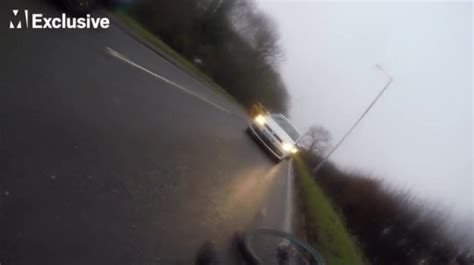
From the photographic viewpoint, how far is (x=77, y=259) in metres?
4.18

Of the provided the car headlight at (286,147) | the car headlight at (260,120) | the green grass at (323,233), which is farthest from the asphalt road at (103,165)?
the car headlight at (260,120)

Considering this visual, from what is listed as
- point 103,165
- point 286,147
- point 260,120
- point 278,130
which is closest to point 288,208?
point 286,147

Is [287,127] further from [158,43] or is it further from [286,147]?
[158,43]

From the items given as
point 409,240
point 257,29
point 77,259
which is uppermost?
point 257,29

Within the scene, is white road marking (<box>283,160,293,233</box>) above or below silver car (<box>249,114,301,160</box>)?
below

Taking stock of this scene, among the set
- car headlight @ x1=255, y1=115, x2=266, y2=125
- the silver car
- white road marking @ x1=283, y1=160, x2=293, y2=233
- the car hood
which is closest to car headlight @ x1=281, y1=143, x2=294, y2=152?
the silver car

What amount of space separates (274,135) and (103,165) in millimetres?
7792

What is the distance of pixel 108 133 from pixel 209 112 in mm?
5925

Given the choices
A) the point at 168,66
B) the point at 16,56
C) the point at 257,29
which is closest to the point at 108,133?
the point at 16,56

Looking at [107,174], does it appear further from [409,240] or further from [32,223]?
[409,240]

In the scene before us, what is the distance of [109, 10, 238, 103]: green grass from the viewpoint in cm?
1332

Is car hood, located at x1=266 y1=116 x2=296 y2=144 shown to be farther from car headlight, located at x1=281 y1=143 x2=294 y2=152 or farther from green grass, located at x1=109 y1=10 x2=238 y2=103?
green grass, located at x1=109 y1=10 x2=238 y2=103

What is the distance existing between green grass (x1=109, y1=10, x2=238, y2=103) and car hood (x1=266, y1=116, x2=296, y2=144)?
16.1ft

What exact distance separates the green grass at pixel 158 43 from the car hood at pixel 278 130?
489cm
